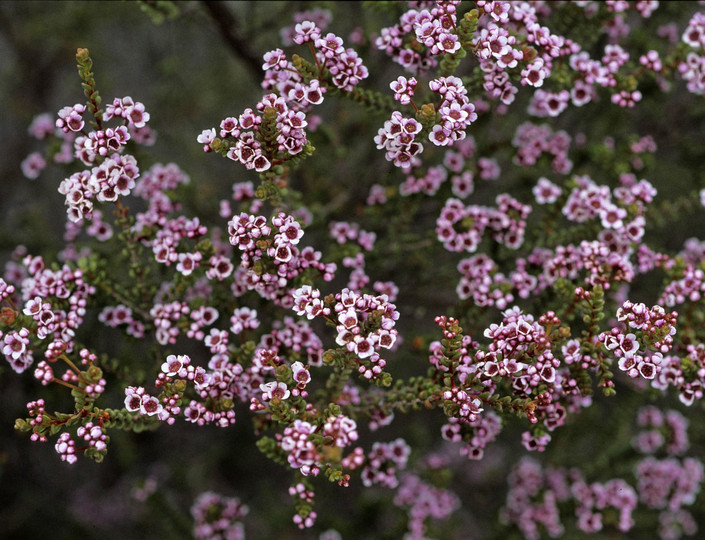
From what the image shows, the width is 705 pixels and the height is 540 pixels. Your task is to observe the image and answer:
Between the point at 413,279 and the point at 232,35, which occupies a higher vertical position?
the point at 232,35

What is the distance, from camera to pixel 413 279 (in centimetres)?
574

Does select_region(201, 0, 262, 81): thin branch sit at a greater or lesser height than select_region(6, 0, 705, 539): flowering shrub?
greater

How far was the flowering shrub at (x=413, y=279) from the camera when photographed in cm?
349

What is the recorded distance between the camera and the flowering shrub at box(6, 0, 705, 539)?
3488mm

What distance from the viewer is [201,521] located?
5.43 metres

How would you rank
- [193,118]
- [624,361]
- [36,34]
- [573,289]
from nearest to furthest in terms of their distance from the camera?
1. [624,361]
2. [573,289]
3. [36,34]
4. [193,118]

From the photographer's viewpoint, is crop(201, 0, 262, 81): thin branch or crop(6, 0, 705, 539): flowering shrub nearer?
crop(6, 0, 705, 539): flowering shrub

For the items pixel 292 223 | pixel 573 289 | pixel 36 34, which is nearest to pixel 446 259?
pixel 573 289

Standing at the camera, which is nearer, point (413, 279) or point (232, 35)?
point (232, 35)

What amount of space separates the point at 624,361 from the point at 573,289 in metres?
0.78

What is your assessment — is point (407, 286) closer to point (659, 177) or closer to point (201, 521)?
point (201, 521)

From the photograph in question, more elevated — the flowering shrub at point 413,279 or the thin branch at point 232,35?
the thin branch at point 232,35

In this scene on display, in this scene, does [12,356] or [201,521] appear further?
[201,521]

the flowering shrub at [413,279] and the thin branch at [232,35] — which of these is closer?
the flowering shrub at [413,279]
